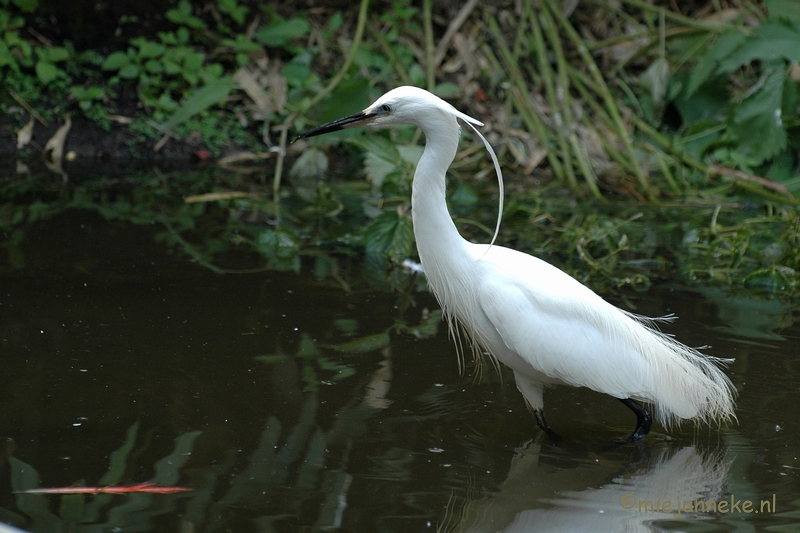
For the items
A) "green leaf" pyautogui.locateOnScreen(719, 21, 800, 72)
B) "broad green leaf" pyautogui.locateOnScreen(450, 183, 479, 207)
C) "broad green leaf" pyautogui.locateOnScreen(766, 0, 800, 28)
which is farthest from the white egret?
"broad green leaf" pyautogui.locateOnScreen(766, 0, 800, 28)

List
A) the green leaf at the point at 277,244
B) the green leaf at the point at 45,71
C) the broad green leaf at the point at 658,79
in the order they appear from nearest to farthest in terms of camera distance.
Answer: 1. the green leaf at the point at 277,244
2. the green leaf at the point at 45,71
3. the broad green leaf at the point at 658,79

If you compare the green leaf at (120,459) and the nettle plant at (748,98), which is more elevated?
the nettle plant at (748,98)

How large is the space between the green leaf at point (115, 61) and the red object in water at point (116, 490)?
17.7 ft

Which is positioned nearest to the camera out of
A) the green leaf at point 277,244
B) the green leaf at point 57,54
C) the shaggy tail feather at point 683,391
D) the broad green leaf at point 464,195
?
the shaggy tail feather at point 683,391

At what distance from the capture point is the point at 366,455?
9.27 ft

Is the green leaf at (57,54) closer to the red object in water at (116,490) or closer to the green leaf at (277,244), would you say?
the green leaf at (277,244)

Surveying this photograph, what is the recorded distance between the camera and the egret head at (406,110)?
294cm

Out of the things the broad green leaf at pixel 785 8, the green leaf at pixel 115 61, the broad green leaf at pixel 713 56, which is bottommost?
the broad green leaf at pixel 713 56

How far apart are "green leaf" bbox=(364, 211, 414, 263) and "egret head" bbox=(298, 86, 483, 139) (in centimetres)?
177

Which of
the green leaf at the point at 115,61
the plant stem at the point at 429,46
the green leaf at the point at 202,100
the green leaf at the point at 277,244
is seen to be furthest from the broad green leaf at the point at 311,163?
the green leaf at the point at 115,61

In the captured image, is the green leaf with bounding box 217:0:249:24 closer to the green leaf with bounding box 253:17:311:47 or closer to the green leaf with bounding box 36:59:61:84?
the green leaf with bounding box 253:17:311:47

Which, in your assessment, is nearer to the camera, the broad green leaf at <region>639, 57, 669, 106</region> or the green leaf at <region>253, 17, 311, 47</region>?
the broad green leaf at <region>639, 57, 669, 106</region>

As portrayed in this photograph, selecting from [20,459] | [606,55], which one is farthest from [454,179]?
[20,459]

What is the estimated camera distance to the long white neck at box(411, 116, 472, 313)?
117 inches
